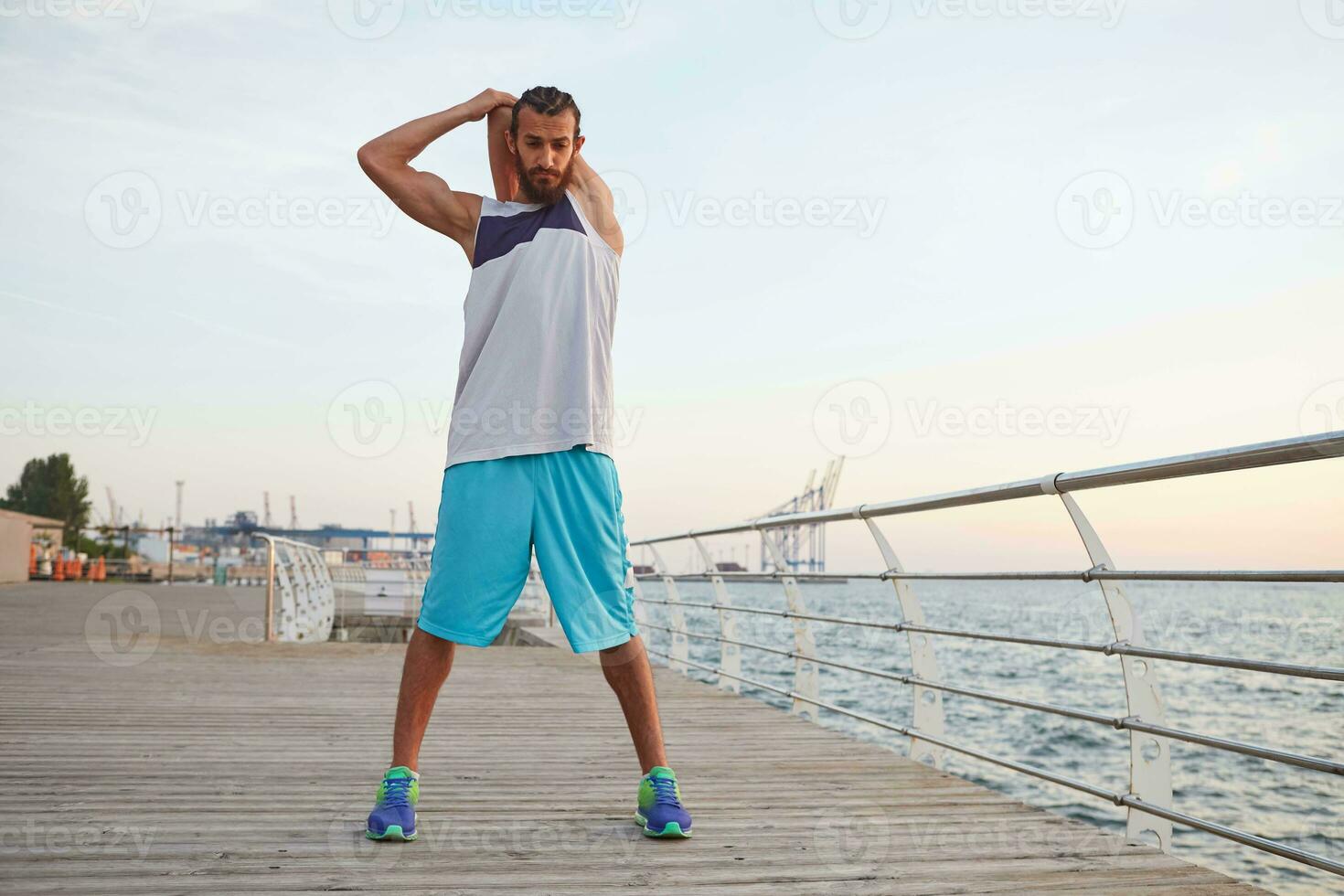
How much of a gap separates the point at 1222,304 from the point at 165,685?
17368mm

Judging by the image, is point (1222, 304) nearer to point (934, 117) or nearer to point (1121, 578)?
point (934, 117)

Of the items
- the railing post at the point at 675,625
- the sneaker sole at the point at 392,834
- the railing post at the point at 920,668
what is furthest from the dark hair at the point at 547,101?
the railing post at the point at 675,625

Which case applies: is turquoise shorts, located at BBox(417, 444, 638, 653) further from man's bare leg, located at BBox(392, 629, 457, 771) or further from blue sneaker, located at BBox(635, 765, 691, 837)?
blue sneaker, located at BBox(635, 765, 691, 837)

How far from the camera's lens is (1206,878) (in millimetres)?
1818

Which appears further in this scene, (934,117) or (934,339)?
(934,339)

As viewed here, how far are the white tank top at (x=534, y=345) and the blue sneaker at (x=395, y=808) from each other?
62cm

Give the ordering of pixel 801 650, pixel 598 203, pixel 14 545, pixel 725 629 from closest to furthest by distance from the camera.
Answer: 1. pixel 598 203
2. pixel 801 650
3. pixel 725 629
4. pixel 14 545

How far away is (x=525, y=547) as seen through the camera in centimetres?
204

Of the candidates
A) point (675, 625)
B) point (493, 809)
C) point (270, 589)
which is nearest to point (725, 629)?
point (675, 625)

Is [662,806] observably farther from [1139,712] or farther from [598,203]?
[598,203]

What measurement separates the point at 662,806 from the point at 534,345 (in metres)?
0.94

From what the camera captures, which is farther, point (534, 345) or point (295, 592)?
point (295, 592)

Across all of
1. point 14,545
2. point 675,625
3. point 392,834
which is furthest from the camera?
point 14,545

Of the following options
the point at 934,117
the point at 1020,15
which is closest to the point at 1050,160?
the point at 934,117
